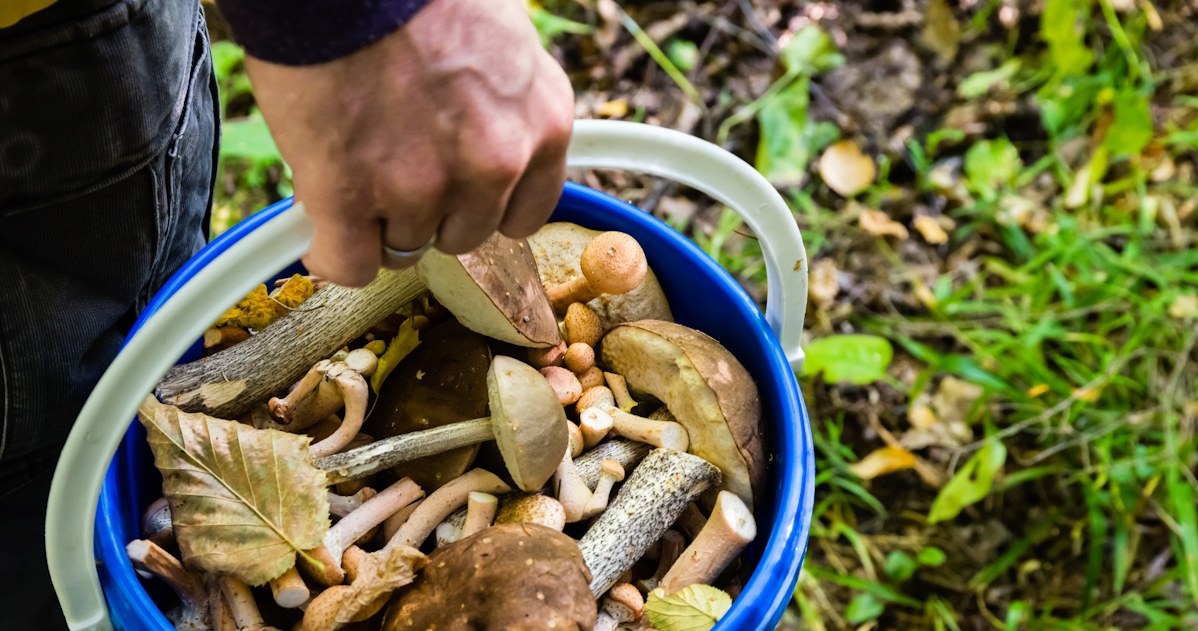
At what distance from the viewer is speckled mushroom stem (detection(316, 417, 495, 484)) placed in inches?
40.1

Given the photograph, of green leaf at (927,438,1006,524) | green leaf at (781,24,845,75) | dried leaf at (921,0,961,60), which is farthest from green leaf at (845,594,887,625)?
dried leaf at (921,0,961,60)

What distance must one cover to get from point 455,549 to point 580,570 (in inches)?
5.0

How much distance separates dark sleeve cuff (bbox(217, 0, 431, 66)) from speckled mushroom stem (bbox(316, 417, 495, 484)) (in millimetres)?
586

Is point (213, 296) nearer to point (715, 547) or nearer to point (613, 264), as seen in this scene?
point (613, 264)

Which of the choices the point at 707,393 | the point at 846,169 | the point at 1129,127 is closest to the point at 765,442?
the point at 707,393

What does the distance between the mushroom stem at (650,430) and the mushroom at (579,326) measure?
0.35 ft

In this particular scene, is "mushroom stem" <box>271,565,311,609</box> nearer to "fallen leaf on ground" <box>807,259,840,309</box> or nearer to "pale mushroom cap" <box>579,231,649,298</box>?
"pale mushroom cap" <box>579,231,649,298</box>

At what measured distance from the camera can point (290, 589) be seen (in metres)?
0.92

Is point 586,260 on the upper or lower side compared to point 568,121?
lower

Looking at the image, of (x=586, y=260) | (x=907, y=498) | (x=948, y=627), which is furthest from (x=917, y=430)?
(x=586, y=260)

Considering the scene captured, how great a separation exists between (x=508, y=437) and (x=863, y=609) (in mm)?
917

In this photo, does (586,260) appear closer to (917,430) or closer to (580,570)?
(580,570)

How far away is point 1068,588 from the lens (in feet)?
5.26

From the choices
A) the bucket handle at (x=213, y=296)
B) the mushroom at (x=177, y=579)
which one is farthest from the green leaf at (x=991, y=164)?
the mushroom at (x=177, y=579)
